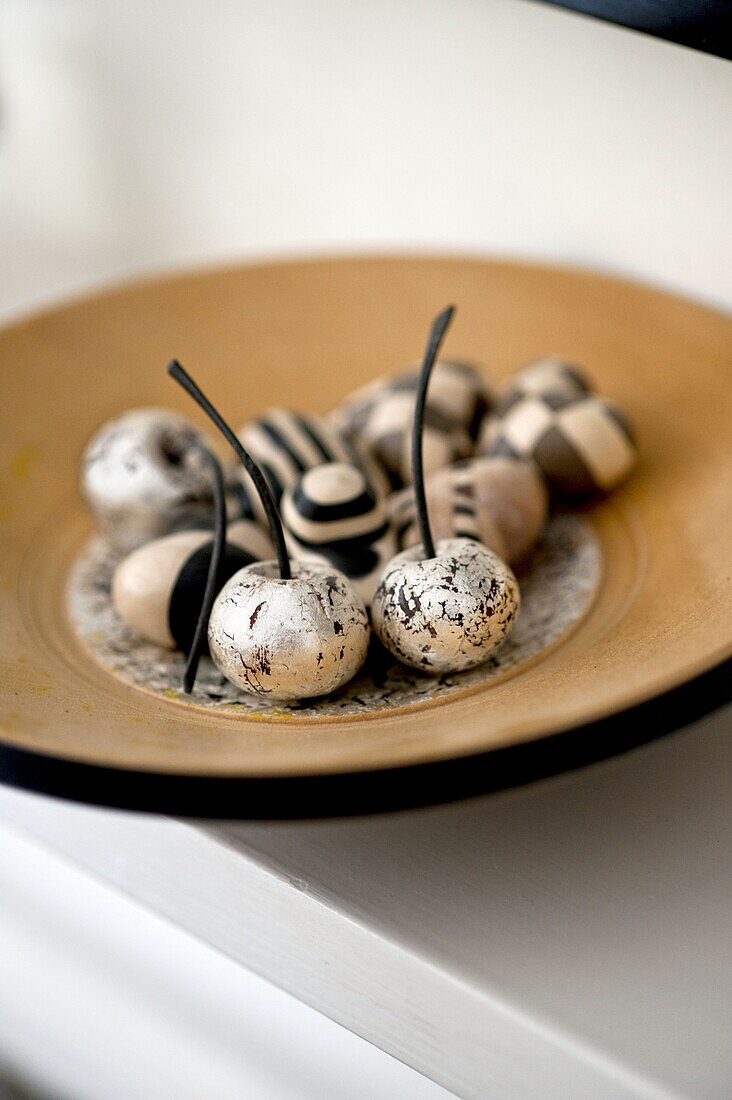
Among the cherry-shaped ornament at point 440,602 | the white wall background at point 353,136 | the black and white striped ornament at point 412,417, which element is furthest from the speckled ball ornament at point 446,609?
the white wall background at point 353,136

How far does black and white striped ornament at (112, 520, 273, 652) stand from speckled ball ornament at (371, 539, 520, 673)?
79 millimetres

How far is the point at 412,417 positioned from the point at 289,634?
188 mm

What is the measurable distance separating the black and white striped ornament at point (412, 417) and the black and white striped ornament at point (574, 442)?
4 centimetres

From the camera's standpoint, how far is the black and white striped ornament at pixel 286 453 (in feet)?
1.70

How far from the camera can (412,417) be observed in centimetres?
55

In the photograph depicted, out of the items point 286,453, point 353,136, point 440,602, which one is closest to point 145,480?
point 286,453

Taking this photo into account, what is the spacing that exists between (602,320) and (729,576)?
251 mm

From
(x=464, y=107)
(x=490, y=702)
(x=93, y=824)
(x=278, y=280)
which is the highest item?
(x=464, y=107)

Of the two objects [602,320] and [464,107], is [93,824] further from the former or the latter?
[464,107]

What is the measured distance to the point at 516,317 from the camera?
656mm

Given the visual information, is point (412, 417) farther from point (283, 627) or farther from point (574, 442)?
point (283, 627)

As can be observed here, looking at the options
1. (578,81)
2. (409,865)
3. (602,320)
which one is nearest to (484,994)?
(409,865)

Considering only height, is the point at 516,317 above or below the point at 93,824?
above

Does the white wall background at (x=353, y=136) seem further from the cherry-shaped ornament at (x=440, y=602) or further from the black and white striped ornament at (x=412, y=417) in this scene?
the cherry-shaped ornament at (x=440, y=602)
